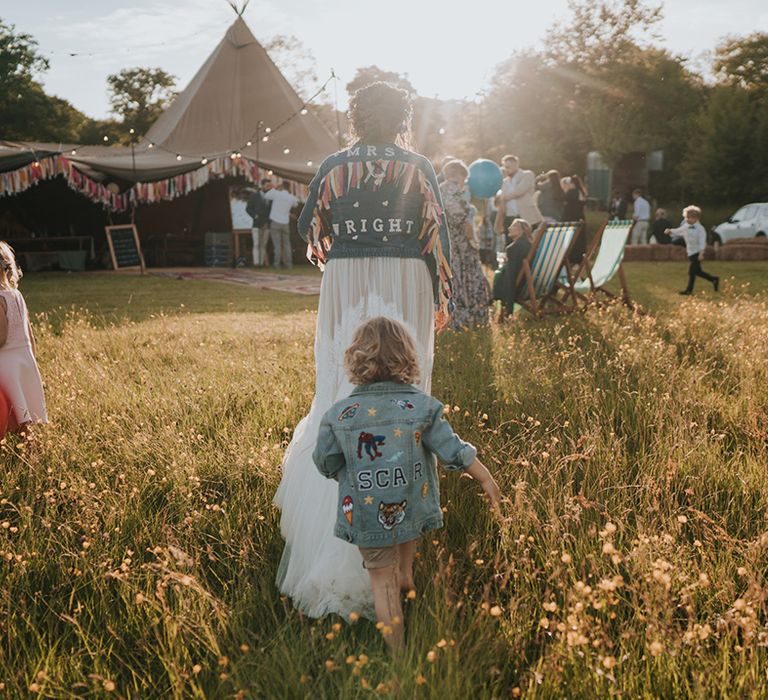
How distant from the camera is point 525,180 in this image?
11641 millimetres

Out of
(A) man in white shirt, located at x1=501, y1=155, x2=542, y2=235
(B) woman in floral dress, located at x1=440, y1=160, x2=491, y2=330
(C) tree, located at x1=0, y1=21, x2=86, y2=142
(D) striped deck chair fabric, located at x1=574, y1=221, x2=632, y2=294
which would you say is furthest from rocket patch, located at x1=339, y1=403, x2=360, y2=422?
(C) tree, located at x1=0, y1=21, x2=86, y2=142

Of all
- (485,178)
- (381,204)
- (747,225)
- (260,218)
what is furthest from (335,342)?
(747,225)

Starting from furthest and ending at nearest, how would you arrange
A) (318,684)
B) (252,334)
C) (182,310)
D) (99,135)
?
(99,135), (182,310), (252,334), (318,684)

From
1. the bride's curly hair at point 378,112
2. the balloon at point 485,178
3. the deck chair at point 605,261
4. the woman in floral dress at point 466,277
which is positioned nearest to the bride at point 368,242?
the bride's curly hair at point 378,112

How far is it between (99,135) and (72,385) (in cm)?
5015

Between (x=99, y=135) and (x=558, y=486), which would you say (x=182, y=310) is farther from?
(x=99, y=135)

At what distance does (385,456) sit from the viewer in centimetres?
232

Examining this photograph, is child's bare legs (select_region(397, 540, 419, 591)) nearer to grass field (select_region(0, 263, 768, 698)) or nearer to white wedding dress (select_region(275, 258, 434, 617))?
grass field (select_region(0, 263, 768, 698))

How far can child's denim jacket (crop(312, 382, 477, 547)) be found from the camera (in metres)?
2.33

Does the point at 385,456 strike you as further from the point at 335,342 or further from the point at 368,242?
the point at 368,242

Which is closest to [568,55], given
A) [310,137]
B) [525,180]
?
[310,137]

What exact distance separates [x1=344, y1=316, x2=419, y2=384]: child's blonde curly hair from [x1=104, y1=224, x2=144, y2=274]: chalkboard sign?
1674 centimetres

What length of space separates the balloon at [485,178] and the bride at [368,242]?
8.79 metres

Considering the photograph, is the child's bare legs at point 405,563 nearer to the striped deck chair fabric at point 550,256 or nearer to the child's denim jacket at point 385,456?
the child's denim jacket at point 385,456
